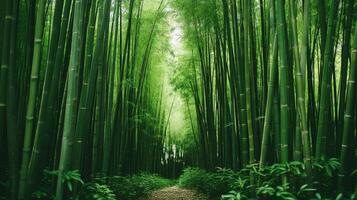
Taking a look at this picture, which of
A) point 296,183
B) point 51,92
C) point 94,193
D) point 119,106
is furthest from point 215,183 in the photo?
point 51,92

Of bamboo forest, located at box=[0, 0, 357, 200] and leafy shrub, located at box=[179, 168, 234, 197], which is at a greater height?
bamboo forest, located at box=[0, 0, 357, 200]

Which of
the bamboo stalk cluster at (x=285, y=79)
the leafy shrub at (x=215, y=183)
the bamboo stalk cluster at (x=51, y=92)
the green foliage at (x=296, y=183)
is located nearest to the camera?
the bamboo stalk cluster at (x=51, y=92)

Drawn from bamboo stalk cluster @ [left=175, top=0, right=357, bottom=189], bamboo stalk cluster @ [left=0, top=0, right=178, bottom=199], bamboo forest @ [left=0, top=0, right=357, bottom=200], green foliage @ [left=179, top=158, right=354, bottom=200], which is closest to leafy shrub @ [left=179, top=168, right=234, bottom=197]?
bamboo forest @ [left=0, top=0, right=357, bottom=200]

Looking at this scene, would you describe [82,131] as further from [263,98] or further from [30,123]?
[263,98]

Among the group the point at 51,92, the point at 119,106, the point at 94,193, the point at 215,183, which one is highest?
the point at 119,106

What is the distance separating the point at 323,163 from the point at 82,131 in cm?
192

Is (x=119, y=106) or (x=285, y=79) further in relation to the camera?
(x=119, y=106)

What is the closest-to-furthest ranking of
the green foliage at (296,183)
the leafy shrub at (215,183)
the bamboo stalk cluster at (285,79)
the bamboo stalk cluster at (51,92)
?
the bamboo stalk cluster at (51,92) < the green foliage at (296,183) < the bamboo stalk cluster at (285,79) < the leafy shrub at (215,183)

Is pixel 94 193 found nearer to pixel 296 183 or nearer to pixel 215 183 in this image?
pixel 296 183

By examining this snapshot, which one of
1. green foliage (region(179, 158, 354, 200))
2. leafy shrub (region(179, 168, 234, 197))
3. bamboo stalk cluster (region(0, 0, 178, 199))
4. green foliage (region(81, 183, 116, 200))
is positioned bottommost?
leafy shrub (region(179, 168, 234, 197))

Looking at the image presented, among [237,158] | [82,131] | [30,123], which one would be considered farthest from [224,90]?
[30,123]

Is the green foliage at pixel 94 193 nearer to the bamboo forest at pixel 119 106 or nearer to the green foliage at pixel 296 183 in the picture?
the bamboo forest at pixel 119 106

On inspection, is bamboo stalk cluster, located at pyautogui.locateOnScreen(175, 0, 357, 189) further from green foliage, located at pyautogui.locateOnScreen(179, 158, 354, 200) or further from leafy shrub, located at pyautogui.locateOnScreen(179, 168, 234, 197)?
leafy shrub, located at pyautogui.locateOnScreen(179, 168, 234, 197)

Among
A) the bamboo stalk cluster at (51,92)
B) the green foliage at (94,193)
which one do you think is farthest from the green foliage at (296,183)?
the bamboo stalk cluster at (51,92)
